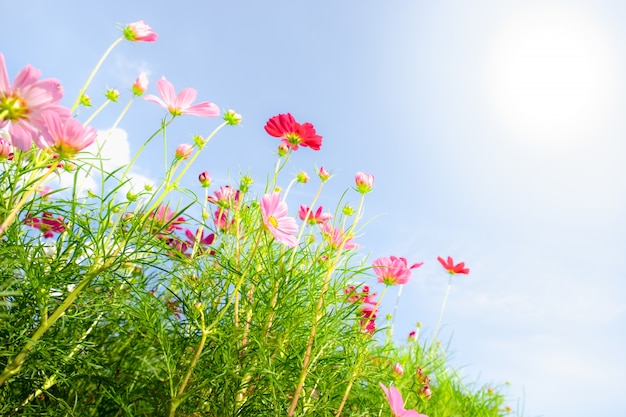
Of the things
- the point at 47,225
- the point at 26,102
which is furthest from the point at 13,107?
the point at 47,225

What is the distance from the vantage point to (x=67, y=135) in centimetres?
91

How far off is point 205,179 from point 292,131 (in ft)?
1.61

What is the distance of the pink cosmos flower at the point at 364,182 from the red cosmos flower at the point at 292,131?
0.54 ft

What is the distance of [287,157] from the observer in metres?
1.65

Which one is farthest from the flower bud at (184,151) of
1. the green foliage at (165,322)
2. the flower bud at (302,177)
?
the flower bud at (302,177)

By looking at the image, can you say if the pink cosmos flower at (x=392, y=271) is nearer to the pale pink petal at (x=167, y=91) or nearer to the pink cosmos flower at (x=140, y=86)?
the pale pink petal at (x=167, y=91)

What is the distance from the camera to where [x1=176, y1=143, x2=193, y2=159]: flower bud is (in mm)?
1527

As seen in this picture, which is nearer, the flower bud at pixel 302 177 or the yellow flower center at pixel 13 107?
the yellow flower center at pixel 13 107

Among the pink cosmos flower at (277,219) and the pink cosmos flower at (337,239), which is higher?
the pink cosmos flower at (337,239)

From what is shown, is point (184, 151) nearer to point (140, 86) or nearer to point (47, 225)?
point (140, 86)

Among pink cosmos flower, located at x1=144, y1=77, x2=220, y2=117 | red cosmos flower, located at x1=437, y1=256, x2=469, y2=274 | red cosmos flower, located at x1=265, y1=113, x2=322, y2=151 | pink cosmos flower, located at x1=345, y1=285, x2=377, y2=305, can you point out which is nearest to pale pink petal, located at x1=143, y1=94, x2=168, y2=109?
pink cosmos flower, located at x1=144, y1=77, x2=220, y2=117

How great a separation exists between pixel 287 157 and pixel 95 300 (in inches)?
27.9

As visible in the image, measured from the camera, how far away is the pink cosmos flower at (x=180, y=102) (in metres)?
1.35

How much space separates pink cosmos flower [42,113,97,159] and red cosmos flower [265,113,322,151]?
0.70 m
